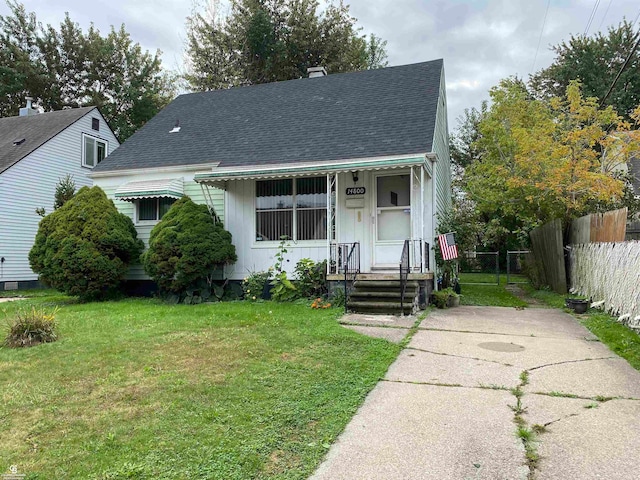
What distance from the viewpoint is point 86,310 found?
368 inches

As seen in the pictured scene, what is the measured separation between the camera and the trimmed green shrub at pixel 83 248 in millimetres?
10164

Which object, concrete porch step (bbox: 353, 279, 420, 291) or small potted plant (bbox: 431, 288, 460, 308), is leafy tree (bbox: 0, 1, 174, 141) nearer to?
concrete porch step (bbox: 353, 279, 420, 291)

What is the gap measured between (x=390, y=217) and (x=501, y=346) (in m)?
4.62

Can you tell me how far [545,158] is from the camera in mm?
12781

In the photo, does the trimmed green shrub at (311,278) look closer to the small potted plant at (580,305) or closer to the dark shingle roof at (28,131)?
the small potted plant at (580,305)

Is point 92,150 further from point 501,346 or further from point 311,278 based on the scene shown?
point 501,346

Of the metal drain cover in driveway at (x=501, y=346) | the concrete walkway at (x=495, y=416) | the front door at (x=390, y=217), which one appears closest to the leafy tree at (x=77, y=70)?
the front door at (x=390, y=217)

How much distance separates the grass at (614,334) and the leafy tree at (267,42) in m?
19.8

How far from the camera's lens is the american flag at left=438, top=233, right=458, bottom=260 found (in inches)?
379

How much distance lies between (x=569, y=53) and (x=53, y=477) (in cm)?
3307

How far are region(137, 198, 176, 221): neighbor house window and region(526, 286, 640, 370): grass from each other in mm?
9947

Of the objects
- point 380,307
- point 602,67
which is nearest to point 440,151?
point 380,307

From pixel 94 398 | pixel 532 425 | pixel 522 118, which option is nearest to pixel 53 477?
pixel 94 398

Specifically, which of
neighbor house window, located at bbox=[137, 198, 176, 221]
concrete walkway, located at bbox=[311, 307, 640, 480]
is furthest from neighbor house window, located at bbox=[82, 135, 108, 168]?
concrete walkway, located at bbox=[311, 307, 640, 480]
